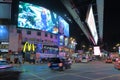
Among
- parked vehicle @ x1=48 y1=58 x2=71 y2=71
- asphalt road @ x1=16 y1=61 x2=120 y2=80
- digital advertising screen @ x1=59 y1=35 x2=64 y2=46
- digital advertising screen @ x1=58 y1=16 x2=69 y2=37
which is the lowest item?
asphalt road @ x1=16 y1=61 x2=120 y2=80

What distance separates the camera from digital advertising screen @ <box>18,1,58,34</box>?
7012 centimetres

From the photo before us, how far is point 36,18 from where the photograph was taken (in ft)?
244

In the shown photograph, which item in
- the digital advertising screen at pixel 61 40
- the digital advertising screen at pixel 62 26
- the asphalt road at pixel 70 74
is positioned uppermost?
the digital advertising screen at pixel 62 26

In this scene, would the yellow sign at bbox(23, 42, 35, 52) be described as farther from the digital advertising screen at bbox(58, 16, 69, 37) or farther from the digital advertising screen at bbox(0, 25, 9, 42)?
the digital advertising screen at bbox(58, 16, 69, 37)

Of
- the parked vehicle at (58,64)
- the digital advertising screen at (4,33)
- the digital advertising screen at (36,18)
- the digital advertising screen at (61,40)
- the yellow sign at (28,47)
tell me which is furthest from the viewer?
the digital advertising screen at (61,40)

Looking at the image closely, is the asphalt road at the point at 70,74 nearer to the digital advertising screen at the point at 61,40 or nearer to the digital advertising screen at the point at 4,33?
the digital advertising screen at the point at 4,33

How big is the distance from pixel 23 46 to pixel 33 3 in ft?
44.4

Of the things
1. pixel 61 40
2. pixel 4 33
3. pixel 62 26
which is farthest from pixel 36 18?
pixel 62 26

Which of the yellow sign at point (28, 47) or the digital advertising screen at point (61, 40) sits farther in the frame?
the digital advertising screen at point (61, 40)

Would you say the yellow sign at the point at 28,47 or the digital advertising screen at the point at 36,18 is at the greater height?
the digital advertising screen at the point at 36,18

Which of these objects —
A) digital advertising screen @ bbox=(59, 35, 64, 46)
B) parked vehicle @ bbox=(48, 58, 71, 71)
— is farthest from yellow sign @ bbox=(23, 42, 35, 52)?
parked vehicle @ bbox=(48, 58, 71, 71)

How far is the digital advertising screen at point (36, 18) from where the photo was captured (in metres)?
70.1

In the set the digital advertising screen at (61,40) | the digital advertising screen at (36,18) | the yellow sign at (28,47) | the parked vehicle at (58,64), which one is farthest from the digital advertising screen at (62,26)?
the parked vehicle at (58,64)

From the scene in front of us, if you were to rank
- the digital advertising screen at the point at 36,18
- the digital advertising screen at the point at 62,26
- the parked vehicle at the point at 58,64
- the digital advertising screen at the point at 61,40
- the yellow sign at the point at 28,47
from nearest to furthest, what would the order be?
the parked vehicle at the point at 58,64 → the yellow sign at the point at 28,47 → the digital advertising screen at the point at 36,18 → the digital advertising screen at the point at 62,26 → the digital advertising screen at the point at 61,40
